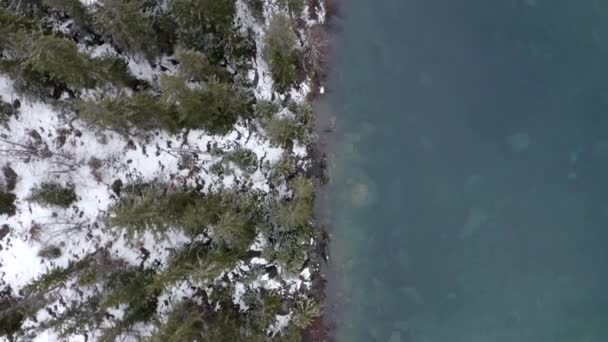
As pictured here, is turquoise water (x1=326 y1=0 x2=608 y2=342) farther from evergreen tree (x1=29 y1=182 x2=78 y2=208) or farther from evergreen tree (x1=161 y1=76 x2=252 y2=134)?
evergreen tree (x1=29 y1=182 x2=78 y2=208)

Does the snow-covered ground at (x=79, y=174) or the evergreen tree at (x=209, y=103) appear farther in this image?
the snow-covered ground at (x=79, y=174)

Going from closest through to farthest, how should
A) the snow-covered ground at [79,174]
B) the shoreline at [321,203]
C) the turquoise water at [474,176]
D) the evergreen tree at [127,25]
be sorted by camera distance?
the evergreen tree at [127,25], the snow-covered ground at [79,174], the turquoise water at [474,176], the shoreline at [321,203]

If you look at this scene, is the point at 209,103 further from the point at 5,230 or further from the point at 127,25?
the point at 5,230

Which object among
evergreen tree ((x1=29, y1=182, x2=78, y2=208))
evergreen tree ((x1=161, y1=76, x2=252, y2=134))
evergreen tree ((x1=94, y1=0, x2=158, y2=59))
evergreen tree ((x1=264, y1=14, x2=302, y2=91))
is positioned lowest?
evergreen tree ((x1=29, y1=182, x2=78, y2=208))

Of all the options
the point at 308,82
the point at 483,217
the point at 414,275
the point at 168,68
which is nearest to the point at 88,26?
the point at 168,68

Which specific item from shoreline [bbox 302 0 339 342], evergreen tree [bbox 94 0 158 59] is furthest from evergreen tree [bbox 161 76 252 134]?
shoreline [bbox 302 0 339 342]

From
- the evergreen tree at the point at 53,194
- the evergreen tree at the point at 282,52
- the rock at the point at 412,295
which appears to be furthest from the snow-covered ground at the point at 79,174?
the rock at the point at 412,295

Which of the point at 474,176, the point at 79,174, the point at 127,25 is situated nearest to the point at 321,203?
the point at 474,176

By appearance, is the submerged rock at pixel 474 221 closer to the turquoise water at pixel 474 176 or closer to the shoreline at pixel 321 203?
the turquoise water at pixel 474 176

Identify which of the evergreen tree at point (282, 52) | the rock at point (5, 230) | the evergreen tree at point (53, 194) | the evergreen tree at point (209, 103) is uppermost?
the evergreen tree at point (282, 52)
